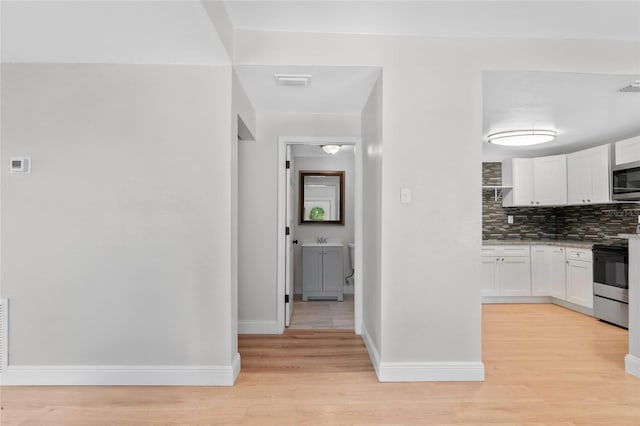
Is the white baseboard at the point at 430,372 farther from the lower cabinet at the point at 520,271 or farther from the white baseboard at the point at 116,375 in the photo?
the lower cabinet at the point at 520,271

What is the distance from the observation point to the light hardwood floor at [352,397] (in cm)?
218

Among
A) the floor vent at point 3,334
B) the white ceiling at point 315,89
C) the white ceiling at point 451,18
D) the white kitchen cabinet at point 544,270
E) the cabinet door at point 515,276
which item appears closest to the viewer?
the white ceiling at point 451,18

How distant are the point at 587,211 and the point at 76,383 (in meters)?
6.26

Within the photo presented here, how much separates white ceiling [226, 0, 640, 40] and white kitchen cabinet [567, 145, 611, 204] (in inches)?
94.8

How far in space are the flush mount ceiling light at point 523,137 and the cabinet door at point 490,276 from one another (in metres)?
1.75

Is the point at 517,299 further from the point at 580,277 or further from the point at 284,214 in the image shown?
the point at 284,214

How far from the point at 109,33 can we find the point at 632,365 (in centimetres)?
421

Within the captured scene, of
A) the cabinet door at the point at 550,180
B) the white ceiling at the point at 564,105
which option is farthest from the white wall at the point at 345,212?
the cabinet door at the point at 550,180

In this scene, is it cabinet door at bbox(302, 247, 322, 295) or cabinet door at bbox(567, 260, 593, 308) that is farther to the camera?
cabinet door at bbox(302, 247, 322, 295)

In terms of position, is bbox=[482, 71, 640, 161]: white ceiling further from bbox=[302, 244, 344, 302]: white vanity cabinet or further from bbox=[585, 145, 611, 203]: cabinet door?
bbox=[302, 244, 344, 302]: white vanity cabinet

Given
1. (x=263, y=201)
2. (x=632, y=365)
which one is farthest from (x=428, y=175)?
(x=632, y=365)

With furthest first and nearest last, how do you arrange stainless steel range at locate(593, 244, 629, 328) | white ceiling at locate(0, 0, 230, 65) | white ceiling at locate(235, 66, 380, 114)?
1. stainless steel range at locate(593, 244, 629, 328)
2. white ceiling at locate(235, 66, 380, 114)
3. white ceiling at locate(0, 0, 230, 65)

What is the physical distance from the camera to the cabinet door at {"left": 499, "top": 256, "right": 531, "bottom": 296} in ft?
17.7

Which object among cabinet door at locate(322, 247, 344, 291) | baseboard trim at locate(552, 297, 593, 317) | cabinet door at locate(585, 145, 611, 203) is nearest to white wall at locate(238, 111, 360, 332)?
cabinet door at locate(322, 247, 344, 291)
